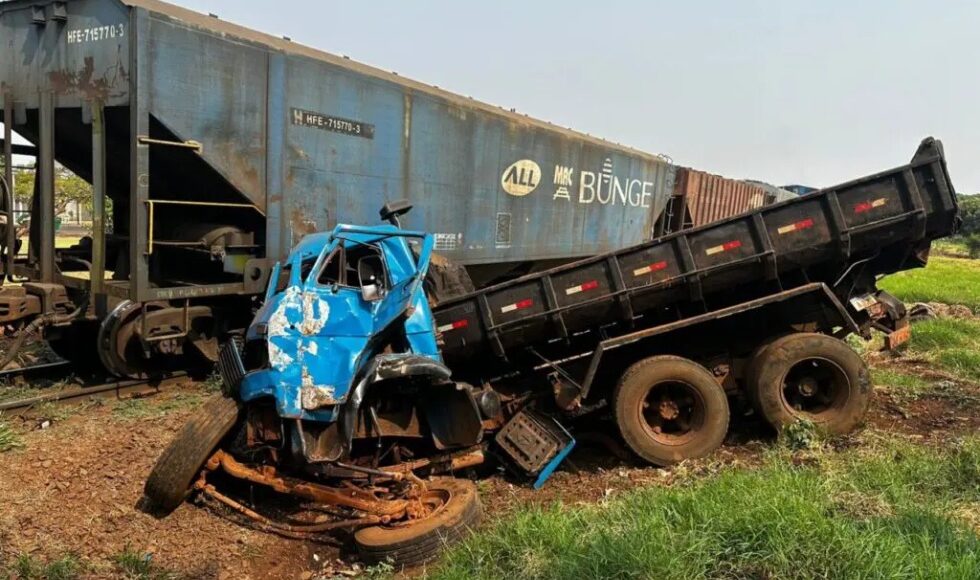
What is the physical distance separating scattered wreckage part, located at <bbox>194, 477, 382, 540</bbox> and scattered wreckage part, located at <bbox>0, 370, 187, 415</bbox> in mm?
2957

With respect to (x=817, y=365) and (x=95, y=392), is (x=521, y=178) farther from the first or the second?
(x=95, y=392)

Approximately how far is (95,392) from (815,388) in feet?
22.6

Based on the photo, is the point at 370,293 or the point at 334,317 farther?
the point at 370,293

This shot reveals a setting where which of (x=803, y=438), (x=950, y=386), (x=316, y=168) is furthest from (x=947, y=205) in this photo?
(x=316, y=168)

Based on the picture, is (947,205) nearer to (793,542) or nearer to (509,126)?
(793,542)

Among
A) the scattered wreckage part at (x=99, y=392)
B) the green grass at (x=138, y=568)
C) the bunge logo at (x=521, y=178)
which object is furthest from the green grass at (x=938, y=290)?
the green grass at (x=138, y=568)

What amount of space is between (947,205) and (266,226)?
6.32m

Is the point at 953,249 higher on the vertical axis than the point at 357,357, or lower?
higher

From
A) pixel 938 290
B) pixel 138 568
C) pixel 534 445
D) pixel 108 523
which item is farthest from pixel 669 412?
pixel 938 290

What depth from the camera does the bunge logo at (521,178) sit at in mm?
10484

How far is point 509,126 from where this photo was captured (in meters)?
10.4

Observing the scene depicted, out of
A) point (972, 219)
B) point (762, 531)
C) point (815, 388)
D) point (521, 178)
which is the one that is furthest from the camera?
point (972, 219)

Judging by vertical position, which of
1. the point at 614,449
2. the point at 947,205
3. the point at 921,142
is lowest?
the point at 614,449

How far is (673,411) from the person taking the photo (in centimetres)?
Answer: 573
